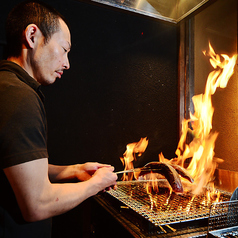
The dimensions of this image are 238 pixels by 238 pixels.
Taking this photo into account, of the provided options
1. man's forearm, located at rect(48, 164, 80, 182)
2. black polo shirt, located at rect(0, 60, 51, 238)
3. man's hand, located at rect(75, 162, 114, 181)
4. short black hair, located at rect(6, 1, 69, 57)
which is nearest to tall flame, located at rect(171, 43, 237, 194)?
man's hand, located at rect(75, 162, 114, 181)

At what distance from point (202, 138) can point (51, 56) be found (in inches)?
85.6

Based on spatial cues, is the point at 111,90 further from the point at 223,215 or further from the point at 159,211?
the point at 223,215

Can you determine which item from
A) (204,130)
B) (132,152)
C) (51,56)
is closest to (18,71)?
(51,56)

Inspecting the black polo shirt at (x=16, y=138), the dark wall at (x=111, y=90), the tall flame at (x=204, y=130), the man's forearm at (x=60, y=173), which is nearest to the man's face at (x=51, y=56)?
the black polo shirt at (x=16, y=138)

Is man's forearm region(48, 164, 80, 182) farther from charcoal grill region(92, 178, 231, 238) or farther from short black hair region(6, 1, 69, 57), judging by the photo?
short black hair region(6, 1, 69, 57)

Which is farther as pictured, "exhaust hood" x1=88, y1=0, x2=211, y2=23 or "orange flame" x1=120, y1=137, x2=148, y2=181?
"orange flame" x1=120, y1=137, x2=148, y2=181

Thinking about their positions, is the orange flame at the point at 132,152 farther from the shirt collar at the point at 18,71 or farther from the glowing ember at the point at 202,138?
the shirt collar at the point at 18,71

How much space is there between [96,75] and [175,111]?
1299 millimetres

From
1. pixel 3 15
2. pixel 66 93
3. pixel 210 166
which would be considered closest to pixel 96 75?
pixel 66 93

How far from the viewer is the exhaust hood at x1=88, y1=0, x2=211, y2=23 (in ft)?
8.74

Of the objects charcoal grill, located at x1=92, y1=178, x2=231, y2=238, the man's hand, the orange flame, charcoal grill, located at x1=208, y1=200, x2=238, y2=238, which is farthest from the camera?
the orange flame

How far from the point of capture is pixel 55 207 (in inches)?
44.9

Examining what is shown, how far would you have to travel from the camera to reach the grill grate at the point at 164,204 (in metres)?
1.43

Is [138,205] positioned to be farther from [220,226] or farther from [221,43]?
[221,43]
